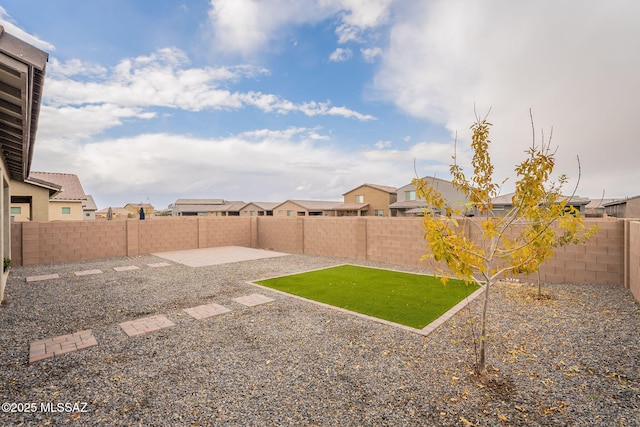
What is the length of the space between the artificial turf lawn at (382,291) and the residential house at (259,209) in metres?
41.8

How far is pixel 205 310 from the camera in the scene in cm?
617

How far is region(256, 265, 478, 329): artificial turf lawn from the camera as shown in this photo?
6004mm

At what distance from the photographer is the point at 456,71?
10.4 meters

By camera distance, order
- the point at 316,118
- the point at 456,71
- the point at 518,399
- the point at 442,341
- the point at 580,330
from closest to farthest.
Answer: the point at 518,399 → the point at 442,341 → the point at 580,330 → the point at 456,71 → the point at 316,118

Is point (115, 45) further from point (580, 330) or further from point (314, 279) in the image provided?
point (580, 330)

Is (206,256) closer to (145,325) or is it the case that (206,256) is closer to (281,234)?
(281,234)

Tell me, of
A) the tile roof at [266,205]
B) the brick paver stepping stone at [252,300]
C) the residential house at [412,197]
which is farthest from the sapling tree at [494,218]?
the tile roof at [266,205]

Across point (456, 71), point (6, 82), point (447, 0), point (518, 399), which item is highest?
point (447, 0)

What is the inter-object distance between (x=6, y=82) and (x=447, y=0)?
401 inches

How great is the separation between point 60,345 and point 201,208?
196 ft

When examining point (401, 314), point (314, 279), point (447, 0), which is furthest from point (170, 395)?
point (447, 0)

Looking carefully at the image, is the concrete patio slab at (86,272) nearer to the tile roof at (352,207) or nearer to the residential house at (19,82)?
the residential house at (19,82)

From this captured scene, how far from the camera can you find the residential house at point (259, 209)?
51.3 m

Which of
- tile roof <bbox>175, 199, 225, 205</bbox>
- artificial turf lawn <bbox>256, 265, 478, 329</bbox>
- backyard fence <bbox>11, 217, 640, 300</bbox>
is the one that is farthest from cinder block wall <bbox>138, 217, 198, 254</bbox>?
tile roof <bbox>175, 199, 225, 205</bbox>
